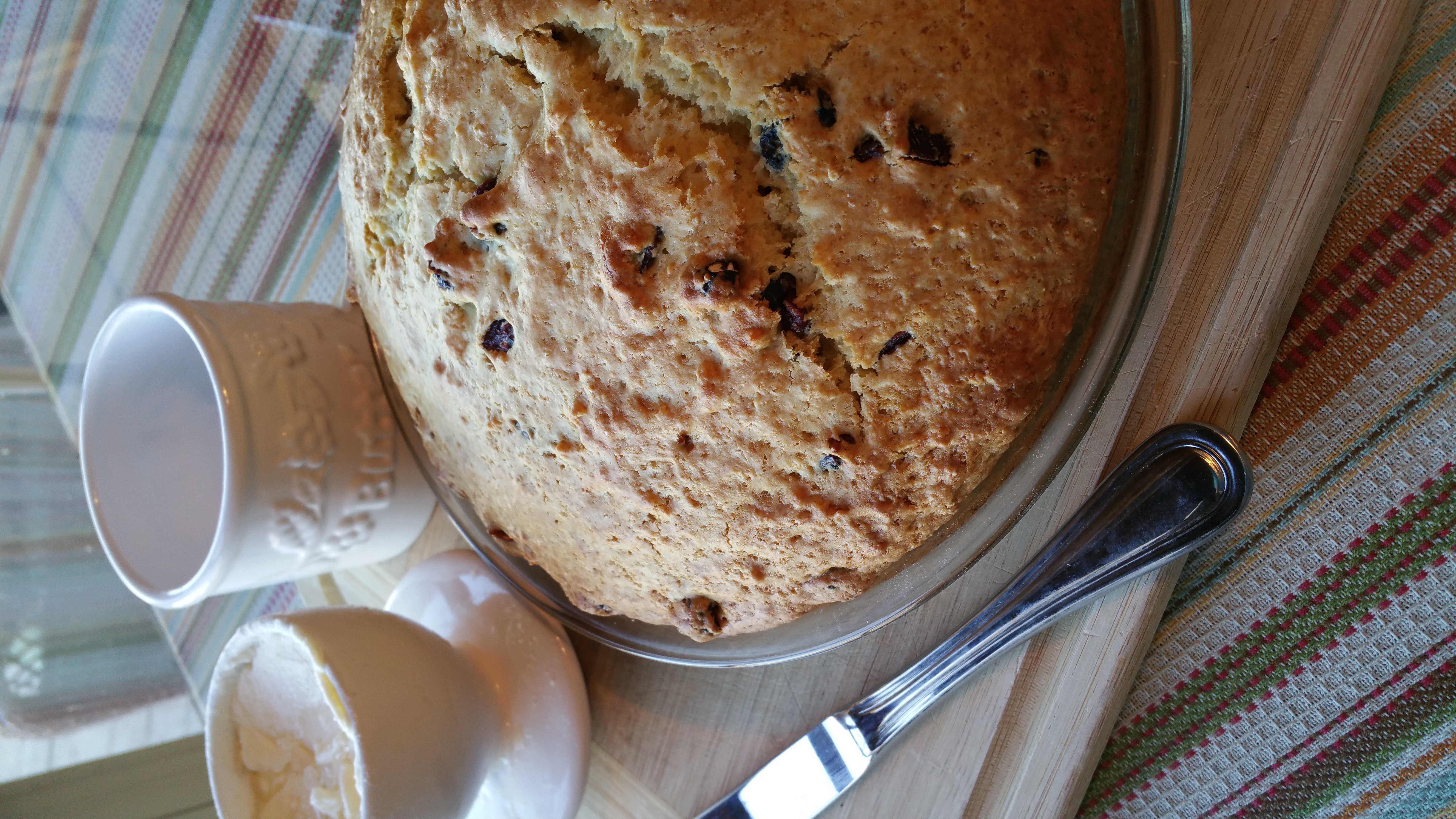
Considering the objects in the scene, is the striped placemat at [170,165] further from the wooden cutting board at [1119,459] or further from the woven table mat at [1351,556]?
the woven table mat at [1351,556]

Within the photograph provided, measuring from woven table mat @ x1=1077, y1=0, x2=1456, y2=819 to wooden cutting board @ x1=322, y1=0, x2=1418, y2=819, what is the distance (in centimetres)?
6

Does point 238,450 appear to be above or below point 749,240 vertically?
below

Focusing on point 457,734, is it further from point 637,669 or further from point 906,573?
point 906,573

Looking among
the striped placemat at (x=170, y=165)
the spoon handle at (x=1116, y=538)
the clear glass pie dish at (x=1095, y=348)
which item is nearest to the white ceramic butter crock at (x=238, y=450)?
the striped placemat at (x=170, y=165)

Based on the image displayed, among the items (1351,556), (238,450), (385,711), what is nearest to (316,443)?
(238,450)

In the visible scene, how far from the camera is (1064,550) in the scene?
0.85 meters

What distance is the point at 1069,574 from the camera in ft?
2.76

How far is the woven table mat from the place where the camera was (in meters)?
0.78

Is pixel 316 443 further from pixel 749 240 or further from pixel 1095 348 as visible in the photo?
pixel 1095 348

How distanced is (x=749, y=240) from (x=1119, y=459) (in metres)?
0.45

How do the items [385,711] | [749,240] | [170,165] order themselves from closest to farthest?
1. [749,240]
2. [385,711]
3. [170,165]

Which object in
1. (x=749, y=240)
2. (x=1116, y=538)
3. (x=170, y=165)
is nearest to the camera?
(x=749, y=240)

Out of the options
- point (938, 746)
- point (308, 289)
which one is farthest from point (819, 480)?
point (308, 289)

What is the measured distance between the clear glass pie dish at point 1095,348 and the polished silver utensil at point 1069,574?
4.8 inches
